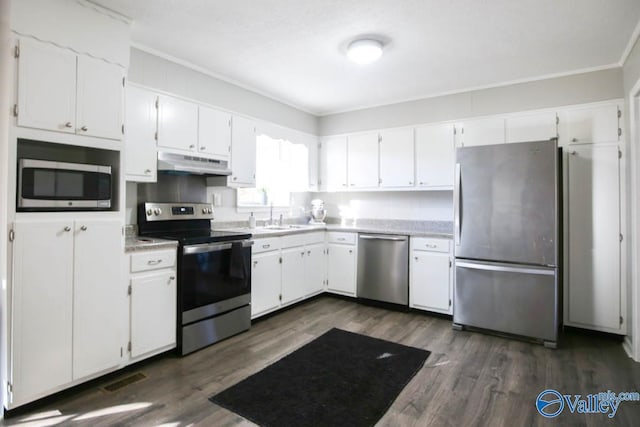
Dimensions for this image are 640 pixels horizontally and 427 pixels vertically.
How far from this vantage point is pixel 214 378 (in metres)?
2.46

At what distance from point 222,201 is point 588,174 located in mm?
3700

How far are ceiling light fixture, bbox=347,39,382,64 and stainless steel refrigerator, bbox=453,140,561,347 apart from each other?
4.32 ft

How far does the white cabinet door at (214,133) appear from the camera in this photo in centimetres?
332

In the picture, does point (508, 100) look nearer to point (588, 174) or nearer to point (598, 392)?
point (588, 174)

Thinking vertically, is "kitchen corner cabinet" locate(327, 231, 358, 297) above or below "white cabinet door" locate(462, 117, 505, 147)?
below

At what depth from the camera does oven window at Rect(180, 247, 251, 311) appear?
2799 mm

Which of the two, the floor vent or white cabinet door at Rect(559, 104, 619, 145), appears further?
white cabinet door at Rect(559, 104, 619, 145)

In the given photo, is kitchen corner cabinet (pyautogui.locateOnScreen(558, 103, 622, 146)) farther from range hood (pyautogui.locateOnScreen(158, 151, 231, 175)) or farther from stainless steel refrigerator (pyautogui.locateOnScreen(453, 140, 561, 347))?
range hood (pyautogui.locateOnScreen(158, 151, 231, 175))

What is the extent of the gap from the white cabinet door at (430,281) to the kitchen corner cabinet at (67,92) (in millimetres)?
3147

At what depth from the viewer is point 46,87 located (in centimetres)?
208

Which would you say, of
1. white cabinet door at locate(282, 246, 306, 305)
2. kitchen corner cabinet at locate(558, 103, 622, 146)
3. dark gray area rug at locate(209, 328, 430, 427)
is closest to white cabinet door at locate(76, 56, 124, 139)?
dark gray area rug at locate(209, 328, 430, 427)

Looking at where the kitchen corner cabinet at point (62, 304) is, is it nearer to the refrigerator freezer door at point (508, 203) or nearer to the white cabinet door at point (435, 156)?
the refrigerator freezer door at point (508, 203)

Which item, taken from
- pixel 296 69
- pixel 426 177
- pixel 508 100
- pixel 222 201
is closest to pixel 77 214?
pixel 222 201

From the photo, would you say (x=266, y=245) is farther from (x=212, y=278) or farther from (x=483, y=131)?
(x=483, y=131)
